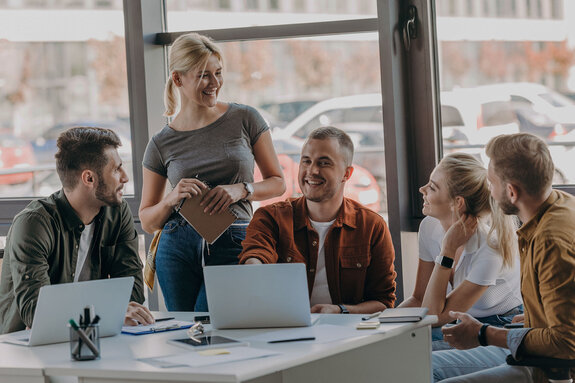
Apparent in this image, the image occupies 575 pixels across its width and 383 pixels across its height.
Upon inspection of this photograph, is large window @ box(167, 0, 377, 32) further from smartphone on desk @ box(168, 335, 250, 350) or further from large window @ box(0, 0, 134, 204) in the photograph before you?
smartphone on desk @ box(168, 335, 250, 350)

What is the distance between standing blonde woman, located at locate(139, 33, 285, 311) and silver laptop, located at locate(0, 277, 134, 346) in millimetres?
881

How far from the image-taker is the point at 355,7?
12.6 feet

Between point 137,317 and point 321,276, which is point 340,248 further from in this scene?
point 137,317

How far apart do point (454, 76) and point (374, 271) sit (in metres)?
1.25

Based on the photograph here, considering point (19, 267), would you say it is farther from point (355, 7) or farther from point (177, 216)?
point (355, 7)

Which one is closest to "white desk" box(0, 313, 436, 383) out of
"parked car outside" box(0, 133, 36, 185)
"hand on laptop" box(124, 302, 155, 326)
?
"hand on laptop" box(124, 302, 155, 326)

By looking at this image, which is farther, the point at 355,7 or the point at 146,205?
the point at 355,7

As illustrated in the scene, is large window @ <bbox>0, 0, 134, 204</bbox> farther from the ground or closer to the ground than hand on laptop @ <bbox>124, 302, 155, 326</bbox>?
farther from the ground

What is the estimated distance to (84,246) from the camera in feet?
9.48

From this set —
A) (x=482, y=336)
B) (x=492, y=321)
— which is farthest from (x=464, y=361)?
(x=492, y=321)

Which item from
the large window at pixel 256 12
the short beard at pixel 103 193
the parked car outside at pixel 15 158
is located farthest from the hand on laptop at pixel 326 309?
the parked car outside at pixel 15 158

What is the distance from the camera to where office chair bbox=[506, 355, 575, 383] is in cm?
219

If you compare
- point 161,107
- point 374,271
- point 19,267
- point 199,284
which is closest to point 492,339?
point 374,271

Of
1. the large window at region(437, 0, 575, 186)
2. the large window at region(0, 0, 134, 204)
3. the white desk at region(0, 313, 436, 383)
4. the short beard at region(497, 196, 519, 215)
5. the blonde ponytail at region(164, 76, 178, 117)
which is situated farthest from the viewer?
the large window at region(0, 0, 134, 204)
